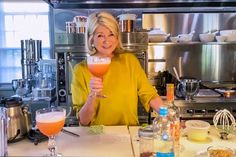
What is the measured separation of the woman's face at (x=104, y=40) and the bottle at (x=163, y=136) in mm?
742

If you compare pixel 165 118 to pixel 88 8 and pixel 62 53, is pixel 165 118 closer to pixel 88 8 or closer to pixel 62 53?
pixel 62 53

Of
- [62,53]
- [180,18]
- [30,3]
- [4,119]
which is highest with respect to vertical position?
[30,3]

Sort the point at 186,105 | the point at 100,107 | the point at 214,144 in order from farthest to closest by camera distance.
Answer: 1. the point at 186,105
2. the point at 100,107
3. the point at 214,144

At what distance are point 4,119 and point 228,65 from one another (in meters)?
3.39

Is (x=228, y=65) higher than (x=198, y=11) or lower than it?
lower

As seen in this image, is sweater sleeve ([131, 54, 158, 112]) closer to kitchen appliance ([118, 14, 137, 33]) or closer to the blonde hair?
the blonde hair

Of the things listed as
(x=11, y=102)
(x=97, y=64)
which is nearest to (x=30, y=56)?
(x=11, y=102)

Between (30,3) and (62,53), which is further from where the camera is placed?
(30,3)

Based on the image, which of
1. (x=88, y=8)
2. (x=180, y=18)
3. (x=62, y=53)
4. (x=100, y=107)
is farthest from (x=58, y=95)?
(x=180, y=18)

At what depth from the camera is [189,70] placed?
4090 mm

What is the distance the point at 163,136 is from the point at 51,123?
0.52 metres

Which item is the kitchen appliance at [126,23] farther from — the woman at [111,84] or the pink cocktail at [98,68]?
the pink cocktail at [98,68]

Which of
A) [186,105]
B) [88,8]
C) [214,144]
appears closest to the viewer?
[214,144]

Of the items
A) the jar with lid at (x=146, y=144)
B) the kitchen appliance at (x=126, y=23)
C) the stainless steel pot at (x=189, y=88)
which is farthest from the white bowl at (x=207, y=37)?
the jar with lid at (x=146, y=144)
